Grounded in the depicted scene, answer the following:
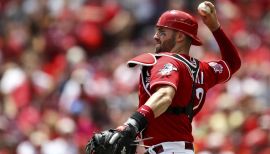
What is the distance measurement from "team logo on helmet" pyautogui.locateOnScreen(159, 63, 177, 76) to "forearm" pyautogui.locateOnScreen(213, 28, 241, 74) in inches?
40.8

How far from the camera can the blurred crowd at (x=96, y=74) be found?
11531 mm


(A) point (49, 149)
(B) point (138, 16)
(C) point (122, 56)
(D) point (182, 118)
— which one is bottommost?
(D) point (182, 118)

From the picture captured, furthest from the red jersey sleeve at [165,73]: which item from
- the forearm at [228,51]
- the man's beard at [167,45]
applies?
the forearm at [228,51]

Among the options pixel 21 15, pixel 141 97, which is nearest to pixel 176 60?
pixel 141 97

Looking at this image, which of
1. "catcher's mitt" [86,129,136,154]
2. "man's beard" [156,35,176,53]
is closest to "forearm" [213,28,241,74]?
"man's beard" [156,35,176,53]

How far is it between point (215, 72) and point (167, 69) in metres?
0.82

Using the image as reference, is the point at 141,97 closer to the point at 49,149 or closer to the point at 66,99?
the point at 49,149

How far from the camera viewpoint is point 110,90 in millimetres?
13602

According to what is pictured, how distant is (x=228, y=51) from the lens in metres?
7.16

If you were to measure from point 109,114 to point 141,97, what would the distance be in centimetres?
634

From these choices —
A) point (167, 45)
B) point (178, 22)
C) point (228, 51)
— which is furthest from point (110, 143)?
point (228, 51)

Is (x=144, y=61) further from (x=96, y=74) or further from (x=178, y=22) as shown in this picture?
(x=96, y=74)

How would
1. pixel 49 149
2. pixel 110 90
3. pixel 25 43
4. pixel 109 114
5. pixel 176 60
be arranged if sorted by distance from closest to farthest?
pixel 176 60 < pixel 49 149 < pixel 109 114 < pixel 110 90 < pixel 25 43

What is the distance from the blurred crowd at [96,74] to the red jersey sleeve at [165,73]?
4.29 meters
